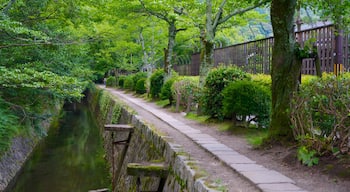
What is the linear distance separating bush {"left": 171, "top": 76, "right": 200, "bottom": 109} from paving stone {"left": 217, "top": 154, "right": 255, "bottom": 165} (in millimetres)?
7841

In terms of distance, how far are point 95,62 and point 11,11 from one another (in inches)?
1108

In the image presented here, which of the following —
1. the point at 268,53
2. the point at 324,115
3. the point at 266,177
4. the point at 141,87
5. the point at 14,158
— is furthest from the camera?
the point at 141,87

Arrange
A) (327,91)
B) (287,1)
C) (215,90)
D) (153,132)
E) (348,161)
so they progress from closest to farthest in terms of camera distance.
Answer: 1. (348,161)
2. (327,91)
3. (287,1)
4. (153,132)
5. (215,90)

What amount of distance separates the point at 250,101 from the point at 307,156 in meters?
4.07

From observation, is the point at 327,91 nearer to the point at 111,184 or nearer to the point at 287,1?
the point at 287,1

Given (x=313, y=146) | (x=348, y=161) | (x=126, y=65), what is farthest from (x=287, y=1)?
(x=126, y=65)

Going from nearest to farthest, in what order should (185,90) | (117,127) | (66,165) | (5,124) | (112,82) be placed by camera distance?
(5,124), (117,127), (185,90), (66,165), (112,82)

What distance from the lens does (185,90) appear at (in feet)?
52.9

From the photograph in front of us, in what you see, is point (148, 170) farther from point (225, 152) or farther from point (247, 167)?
point (247, 167)

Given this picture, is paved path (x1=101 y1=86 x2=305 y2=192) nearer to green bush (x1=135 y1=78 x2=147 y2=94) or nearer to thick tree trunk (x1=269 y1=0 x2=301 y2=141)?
thick tree trunk (x1=269 y1=0 x2=301 y2=141)

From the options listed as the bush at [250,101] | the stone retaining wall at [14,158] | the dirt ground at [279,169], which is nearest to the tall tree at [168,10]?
the bush at [250,101]

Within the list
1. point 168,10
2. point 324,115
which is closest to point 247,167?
point 324,115

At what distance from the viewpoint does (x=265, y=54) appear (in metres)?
14.6

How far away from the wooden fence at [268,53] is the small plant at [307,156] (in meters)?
3.50
